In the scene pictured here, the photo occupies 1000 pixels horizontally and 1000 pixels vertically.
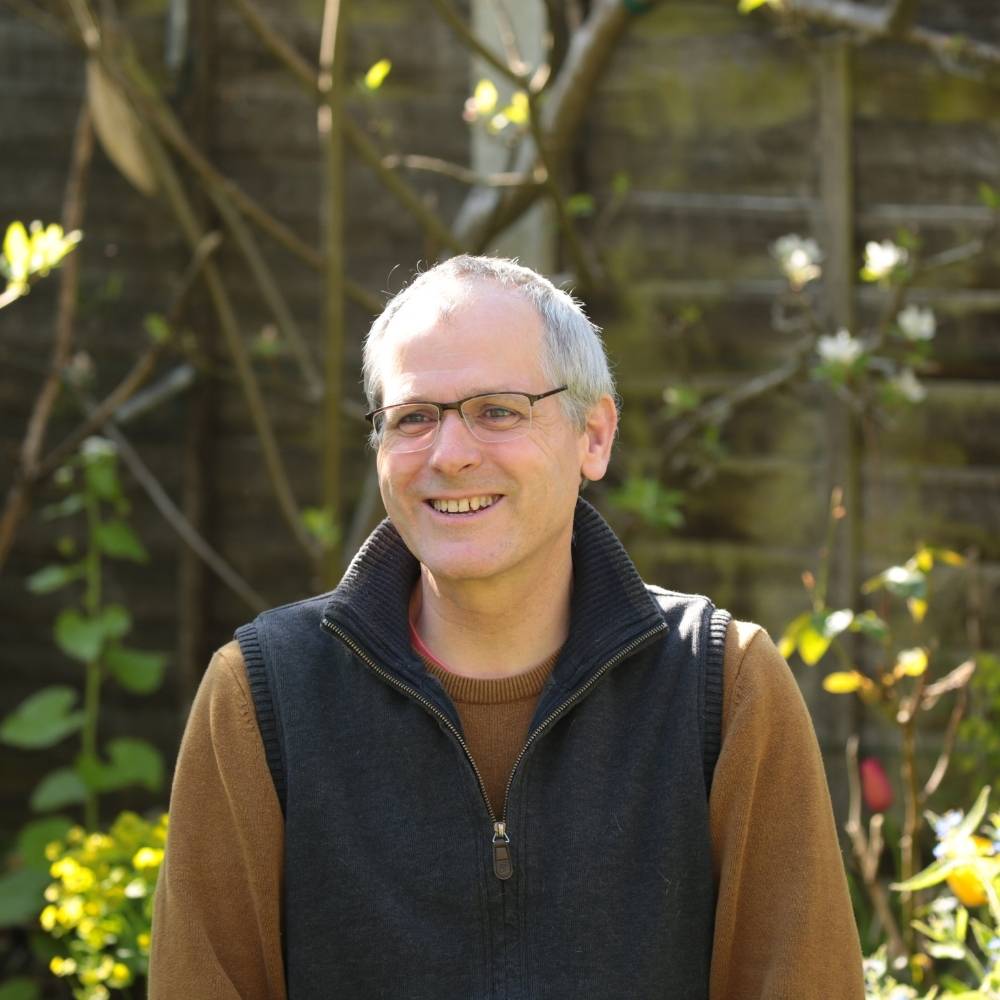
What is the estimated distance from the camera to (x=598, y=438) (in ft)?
6.12

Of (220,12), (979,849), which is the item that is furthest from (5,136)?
(979,849)

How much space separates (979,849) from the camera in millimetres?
1887

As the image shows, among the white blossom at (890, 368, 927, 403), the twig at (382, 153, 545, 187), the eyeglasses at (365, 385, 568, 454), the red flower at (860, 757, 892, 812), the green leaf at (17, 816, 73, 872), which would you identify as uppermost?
the twig at (382, 153, 545, 187)

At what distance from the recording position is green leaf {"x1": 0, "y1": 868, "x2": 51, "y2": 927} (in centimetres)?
297

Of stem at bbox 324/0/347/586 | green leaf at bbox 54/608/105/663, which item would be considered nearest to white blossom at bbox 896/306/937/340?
stem at bbox 324/0/347/586

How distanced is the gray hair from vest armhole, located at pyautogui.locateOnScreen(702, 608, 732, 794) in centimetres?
31

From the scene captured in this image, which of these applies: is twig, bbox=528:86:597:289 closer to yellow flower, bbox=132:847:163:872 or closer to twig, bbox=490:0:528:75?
twig, bbox=490:0:528:75

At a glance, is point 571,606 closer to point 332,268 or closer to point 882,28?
point 332,268

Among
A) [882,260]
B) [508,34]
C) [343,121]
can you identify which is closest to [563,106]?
[508,34]

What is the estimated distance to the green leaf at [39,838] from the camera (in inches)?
124

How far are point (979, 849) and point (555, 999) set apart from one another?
0.62 metres

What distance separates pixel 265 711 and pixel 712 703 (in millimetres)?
512

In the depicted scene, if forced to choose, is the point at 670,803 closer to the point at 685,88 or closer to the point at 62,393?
the point at 685,88

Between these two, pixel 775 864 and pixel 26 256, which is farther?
pixel 26 256
